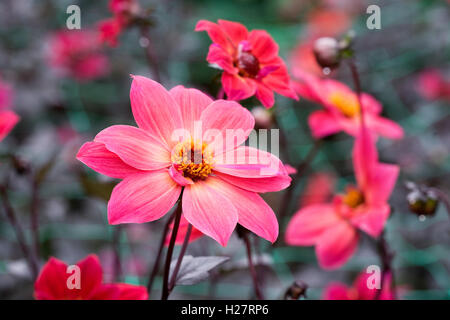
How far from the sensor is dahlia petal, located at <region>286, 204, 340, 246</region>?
57 cm

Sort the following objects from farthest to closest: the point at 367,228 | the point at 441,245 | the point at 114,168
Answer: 1. the point at 441,245
2. the point at 367,228
3. the point at 114,168

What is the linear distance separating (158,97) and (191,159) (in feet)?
0.19

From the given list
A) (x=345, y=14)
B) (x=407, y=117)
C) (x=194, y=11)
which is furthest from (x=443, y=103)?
(x=194, y=11)

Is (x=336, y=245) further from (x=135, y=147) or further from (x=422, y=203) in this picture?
(x=135, y=147)

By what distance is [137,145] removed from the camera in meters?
0.37

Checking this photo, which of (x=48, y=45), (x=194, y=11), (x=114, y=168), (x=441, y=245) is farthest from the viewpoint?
(x=194, y=11)

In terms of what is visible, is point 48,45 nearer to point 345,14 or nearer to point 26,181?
point 26,181

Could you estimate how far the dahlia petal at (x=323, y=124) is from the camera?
1.87 ft

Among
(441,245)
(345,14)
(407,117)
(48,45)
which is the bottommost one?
(441,245)

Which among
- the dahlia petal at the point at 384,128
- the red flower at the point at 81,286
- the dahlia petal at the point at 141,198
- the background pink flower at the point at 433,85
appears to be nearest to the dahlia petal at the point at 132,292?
the red flower at the point at 81,286

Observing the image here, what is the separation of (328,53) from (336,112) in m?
0.13

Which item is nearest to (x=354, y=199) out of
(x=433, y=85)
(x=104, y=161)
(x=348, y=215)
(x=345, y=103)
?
(x=348, y=215)

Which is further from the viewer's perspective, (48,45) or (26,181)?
(48,45)

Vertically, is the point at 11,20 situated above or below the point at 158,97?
above
